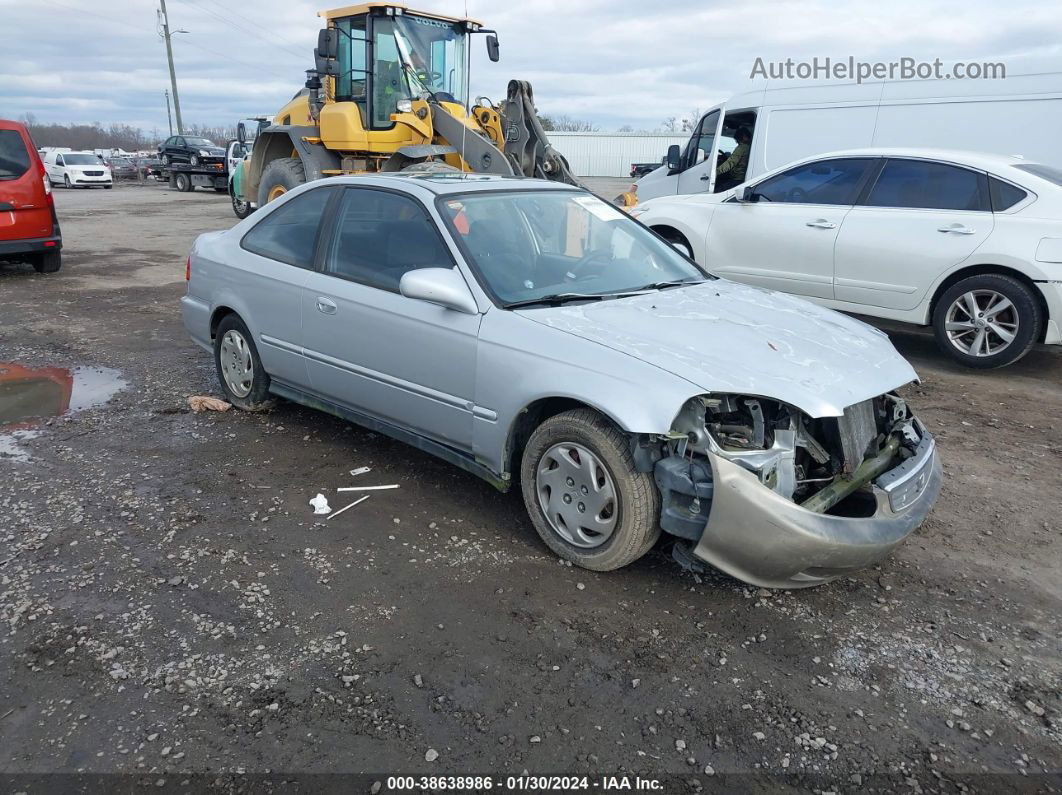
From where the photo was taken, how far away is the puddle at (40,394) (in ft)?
16.8

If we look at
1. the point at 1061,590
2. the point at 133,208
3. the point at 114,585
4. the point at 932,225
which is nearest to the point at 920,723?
the point at 1061,590

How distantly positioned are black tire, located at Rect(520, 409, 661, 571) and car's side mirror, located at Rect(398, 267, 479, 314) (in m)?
0.70

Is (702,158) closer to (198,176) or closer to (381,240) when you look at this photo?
(381,240)

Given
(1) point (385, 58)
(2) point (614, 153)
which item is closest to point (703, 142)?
(1) point (385, 58)

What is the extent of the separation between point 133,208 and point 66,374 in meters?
19.7

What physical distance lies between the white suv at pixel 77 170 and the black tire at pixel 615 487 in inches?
1448

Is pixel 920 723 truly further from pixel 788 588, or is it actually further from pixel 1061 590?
pixel 1061 590

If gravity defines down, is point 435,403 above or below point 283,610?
above

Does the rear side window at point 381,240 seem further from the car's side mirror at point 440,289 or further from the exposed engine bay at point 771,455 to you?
the exposed engine bay at point 771,455

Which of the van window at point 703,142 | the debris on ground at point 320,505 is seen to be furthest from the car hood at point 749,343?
the van window at point 703,142

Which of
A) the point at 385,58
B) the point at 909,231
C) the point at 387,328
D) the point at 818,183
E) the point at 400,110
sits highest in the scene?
the point at 385,58

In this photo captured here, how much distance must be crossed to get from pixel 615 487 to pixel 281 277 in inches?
102

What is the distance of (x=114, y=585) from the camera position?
3.37 m

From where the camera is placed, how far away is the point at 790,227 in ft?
24.4
